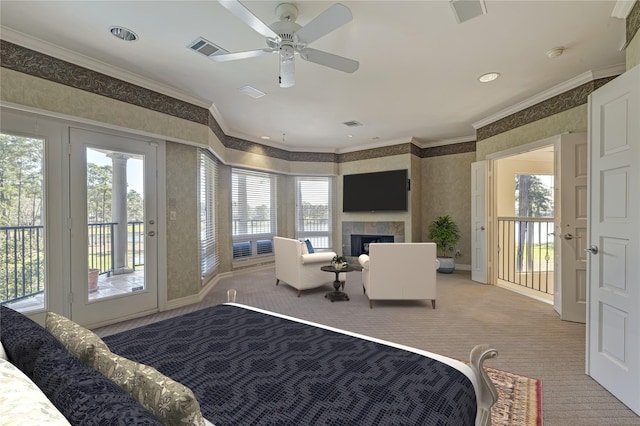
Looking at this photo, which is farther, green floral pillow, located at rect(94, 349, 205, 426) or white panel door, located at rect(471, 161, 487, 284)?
white panel door, located at rect(471, 161, 487, 284)

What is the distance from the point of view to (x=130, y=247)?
3.53 meters

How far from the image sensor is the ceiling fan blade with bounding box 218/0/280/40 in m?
1.77

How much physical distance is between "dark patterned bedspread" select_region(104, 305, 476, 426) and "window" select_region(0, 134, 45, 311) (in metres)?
2.01

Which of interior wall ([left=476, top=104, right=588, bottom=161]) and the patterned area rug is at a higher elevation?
interior wall ([left=476, top=104, right=588, bottom=161])

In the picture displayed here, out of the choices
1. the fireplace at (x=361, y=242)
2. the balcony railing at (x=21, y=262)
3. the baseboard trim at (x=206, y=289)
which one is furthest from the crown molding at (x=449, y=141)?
the balcony railing at (x=21, y=262)

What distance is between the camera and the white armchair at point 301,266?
14.7 feet

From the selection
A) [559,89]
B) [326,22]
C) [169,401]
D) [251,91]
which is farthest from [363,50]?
[169,401]

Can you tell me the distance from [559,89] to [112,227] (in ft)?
17.9

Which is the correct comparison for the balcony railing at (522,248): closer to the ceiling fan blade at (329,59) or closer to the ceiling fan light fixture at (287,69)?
the ceiling fan blade at (329,59)

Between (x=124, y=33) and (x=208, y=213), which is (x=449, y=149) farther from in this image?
(x=124, y=33)

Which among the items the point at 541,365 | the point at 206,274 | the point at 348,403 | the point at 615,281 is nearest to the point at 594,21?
the point at 615,281

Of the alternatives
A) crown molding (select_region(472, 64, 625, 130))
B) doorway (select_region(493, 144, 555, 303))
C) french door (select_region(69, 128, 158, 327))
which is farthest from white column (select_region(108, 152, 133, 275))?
doorway (select_region(493, 144, 555, 303))

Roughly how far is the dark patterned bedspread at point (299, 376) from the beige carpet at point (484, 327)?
121 centimetres

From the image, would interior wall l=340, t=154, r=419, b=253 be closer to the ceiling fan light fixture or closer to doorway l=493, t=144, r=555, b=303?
doorway l=493, t=144, r=555, b=303
